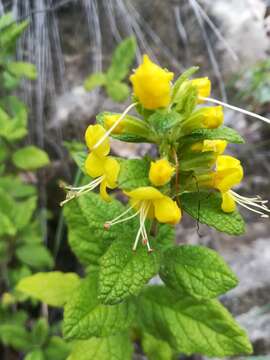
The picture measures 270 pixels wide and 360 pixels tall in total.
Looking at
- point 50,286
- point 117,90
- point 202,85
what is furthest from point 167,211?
point 117,90

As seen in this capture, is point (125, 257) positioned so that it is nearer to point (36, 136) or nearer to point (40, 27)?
point (36, 136)

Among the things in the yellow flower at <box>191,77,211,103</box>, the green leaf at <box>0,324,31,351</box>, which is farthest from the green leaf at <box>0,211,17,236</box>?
the yellow flower at <box>191,77,211,103</box>

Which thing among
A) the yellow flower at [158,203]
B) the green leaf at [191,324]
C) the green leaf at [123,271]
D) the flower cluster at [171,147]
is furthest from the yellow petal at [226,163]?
the green leaf at [191,324]

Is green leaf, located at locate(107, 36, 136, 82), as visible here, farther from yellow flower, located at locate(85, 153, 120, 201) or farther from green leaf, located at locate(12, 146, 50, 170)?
yellow flower, located at locate(85, 153, 120, 201)

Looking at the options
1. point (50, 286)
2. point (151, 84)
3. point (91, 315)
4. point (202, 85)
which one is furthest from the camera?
point (50, 286)

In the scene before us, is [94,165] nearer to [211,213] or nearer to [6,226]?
[211,213]

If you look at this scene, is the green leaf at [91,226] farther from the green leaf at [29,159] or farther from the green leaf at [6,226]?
the green leaf at [29,159]

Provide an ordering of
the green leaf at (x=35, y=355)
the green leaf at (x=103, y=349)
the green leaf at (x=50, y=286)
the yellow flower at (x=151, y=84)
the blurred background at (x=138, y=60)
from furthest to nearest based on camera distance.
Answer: the blurred background at (x=138, y=60) → the green leaf at (x=35, y=355) → the green leaf at (x=50, y=286) → the green leaf at (x=103, y=349) → the yellow flower at (x=151, y=84)
